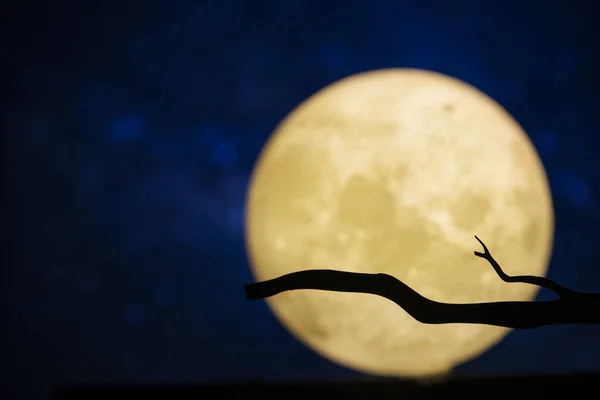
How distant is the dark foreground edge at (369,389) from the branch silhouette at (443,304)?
2.60 metres

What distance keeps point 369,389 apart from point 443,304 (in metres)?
2.96

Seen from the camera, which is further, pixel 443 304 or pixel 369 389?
pixel 369 389

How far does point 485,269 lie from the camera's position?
7.70 metres

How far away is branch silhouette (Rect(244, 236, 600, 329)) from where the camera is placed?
411cm

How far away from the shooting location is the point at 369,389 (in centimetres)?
679

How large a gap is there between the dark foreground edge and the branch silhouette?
2601 mm

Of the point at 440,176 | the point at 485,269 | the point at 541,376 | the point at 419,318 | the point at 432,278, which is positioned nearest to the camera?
the point at 419,318

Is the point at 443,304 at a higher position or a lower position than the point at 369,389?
higher

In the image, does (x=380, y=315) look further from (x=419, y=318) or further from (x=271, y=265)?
(x=419, y=318)

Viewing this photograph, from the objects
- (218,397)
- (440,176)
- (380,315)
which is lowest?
(218,397)

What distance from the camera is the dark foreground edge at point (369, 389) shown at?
21.7 ft

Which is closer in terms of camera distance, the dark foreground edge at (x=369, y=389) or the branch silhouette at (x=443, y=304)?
the branch silhouette at (x=443, y=304)

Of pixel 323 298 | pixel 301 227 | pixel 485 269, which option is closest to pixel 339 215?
pixel 301 227

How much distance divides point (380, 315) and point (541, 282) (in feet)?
18.0
